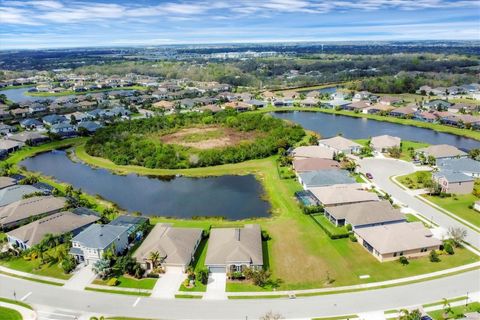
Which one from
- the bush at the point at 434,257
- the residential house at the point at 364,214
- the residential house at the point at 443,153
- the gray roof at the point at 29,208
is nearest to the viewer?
the bush at the point at 434,257

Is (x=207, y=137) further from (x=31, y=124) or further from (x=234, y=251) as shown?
(x=234, y=251)

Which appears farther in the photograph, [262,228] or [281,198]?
[281,198]

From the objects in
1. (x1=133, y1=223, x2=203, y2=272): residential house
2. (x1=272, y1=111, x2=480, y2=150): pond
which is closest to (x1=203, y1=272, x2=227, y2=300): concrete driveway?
(x1=133, y1=223, x2=203, y2=272): residential house

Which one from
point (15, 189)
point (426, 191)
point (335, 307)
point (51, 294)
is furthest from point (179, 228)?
point (426, 191)

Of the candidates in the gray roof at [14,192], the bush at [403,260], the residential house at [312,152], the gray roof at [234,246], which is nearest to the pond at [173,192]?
the gray roof at [234,246]

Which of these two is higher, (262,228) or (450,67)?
(450,67)

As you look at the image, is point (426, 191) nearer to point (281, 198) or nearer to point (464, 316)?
point (281, 198)

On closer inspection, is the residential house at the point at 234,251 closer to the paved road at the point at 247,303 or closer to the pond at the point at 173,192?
the paved road at the point at 247,303
